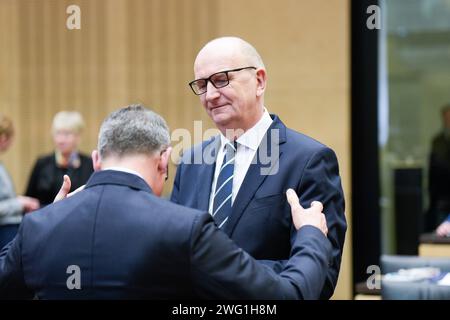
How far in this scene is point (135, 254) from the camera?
1917 millimetres

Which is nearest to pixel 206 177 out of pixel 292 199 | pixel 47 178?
pixel 292 199

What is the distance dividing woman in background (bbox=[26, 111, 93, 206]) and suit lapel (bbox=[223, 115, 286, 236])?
336 centimetres

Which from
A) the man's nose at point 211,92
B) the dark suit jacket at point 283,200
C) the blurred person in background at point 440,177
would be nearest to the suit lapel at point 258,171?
the dark suit jacket at point 283,200

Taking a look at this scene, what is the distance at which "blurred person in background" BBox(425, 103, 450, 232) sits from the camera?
24.5ft

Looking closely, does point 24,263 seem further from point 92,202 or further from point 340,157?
point 340,157

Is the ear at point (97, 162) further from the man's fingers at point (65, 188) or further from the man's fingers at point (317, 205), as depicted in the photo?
the man's fingers at point (317, 205)

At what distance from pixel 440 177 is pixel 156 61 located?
3.03m

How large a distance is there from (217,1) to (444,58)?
232 centimetres

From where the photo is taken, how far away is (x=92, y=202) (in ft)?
6.60

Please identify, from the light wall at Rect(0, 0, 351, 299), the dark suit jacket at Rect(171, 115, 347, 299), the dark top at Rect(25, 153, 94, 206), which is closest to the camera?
the dark suit jacket at Rect(171, 115, 347, 299)

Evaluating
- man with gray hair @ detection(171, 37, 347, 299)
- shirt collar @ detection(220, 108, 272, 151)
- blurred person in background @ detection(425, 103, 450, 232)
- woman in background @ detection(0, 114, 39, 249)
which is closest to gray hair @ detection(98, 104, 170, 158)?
man with gray hair @ detection(171, 37, 347, 299)

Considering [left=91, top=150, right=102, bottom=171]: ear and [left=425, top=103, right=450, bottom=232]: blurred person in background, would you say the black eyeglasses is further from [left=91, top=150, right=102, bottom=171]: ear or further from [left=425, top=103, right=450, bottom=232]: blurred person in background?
[left=425, top=103, right=450, bottom=232]: blurred person in background

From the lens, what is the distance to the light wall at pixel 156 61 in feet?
22.6
